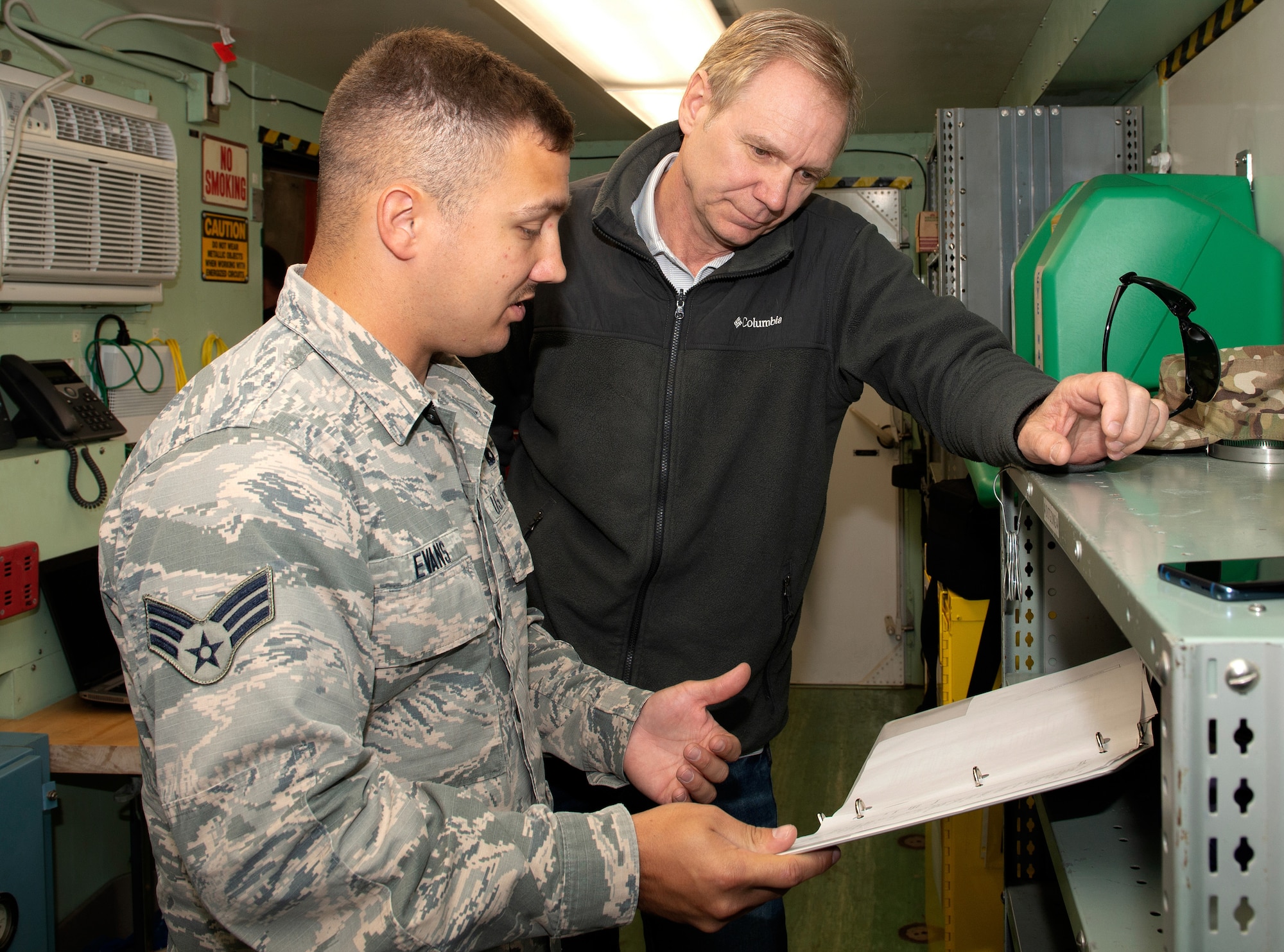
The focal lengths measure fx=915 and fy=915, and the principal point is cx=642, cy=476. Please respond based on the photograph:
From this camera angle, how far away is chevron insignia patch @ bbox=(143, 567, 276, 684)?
0.78 meters

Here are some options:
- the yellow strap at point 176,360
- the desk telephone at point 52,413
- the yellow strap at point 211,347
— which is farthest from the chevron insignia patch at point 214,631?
the yellow strap at point 211,347

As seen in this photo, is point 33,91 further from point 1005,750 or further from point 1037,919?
point 1037,919

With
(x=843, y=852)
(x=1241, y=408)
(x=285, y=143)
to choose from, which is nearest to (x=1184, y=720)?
(x=1241, y=408)

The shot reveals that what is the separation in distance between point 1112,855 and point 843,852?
8.42ft

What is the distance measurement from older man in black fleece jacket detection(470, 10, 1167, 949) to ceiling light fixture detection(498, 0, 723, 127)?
1124mm

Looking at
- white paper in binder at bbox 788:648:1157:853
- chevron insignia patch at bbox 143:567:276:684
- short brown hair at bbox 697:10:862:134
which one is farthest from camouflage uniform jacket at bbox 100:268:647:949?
short brown hair at bbox 697:10:862:134

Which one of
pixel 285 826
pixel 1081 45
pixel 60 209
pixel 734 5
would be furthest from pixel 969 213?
pixel 60 209

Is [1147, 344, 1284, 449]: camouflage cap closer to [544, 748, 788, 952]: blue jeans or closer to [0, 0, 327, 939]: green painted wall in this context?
[544, 748, 788, 952]: blue jeans

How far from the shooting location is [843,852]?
136 inches

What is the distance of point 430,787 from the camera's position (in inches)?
37.5

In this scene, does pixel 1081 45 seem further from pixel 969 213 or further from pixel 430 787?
pixel 430 787

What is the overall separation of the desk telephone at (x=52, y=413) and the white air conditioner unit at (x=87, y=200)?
0.21m

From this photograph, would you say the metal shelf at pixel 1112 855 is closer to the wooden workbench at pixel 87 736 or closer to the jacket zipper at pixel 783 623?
the jacket zipper at pixel 783 623

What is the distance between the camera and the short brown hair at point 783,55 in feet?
4.71
